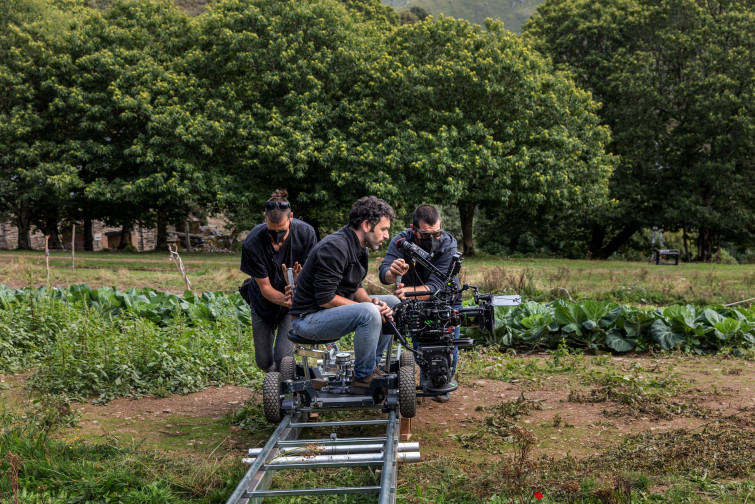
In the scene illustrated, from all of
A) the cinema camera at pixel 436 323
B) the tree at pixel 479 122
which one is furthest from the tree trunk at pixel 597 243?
the cinema camera at pixel 436 323

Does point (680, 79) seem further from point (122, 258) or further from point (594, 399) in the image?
point (594, 399)

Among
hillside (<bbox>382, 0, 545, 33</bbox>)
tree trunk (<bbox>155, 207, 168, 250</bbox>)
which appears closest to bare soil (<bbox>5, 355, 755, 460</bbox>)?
tree trunk (<bbox>155, 207, 168, 250</bbox>)

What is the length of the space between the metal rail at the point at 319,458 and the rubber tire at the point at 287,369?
518 millimetres

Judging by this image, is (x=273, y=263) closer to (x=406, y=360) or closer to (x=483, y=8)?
(x=406, y=360)

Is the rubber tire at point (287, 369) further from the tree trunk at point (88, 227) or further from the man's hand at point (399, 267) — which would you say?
the tree trunk at point (88, 227)

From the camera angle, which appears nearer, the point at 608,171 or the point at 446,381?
the point at 446,381

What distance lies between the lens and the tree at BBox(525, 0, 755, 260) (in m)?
27.2

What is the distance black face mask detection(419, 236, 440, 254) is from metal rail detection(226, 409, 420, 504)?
162cm

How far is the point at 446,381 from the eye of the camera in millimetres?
5160

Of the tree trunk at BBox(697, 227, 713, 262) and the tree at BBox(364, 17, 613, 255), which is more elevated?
A: the tree at BBox(364, 17, 613, 255)

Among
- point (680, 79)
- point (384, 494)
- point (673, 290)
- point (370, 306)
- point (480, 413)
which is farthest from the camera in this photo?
point (680, 79)

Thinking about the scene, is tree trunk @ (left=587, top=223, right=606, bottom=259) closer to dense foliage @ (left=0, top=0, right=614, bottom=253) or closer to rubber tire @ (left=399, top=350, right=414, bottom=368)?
dense foliage @ (left=0, top=0, right=614, bottom=253)

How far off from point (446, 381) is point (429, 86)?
69.2 ft

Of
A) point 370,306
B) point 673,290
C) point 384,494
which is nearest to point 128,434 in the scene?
point 370,306
